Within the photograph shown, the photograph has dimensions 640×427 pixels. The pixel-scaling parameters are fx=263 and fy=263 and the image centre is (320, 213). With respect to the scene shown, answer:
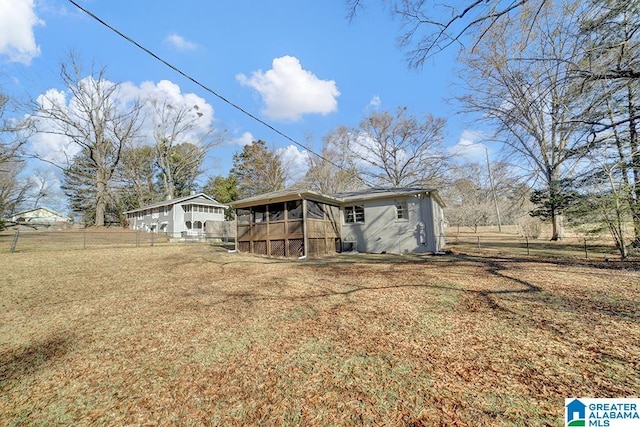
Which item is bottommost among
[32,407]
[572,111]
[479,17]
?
[32,407]

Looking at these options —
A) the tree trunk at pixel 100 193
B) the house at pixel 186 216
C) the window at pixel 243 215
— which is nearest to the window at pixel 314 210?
the window at pixel 243 215

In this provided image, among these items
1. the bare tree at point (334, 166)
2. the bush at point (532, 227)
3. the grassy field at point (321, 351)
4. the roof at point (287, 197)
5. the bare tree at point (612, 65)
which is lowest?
the grassy field at point (321, 351)

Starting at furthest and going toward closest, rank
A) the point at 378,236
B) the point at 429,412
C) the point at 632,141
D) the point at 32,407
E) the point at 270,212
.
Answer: the point at 378,236
the point at 270,212
the point at 632,141
the point at 32,407
the point at 429,412

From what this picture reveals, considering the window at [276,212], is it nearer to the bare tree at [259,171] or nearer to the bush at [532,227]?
the bush at [532,227]

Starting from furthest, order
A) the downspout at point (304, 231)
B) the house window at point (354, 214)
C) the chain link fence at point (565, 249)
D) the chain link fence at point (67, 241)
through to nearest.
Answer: the house window at point (354, 214) < the chain link fence at point (67, 241) < the downspout at point (304, 231) < the chain link fence at point (565, 249)

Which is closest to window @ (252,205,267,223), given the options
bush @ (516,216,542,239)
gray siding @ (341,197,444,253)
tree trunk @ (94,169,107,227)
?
gray siding @ (341,197,444,253)

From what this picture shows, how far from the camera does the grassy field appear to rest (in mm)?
2391

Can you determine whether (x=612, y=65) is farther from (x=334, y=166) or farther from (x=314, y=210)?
(x=334, y=166)

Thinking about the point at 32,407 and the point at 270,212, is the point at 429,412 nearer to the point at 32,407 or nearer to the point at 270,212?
the point at 32,407

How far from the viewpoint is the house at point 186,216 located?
27594 millimetres

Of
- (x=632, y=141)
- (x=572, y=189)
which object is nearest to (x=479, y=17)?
(x=632, y=141)

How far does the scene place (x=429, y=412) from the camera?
7.39 ft

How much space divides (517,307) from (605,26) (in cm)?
635

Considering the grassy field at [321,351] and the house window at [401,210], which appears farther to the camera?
the house window at [401,210]
